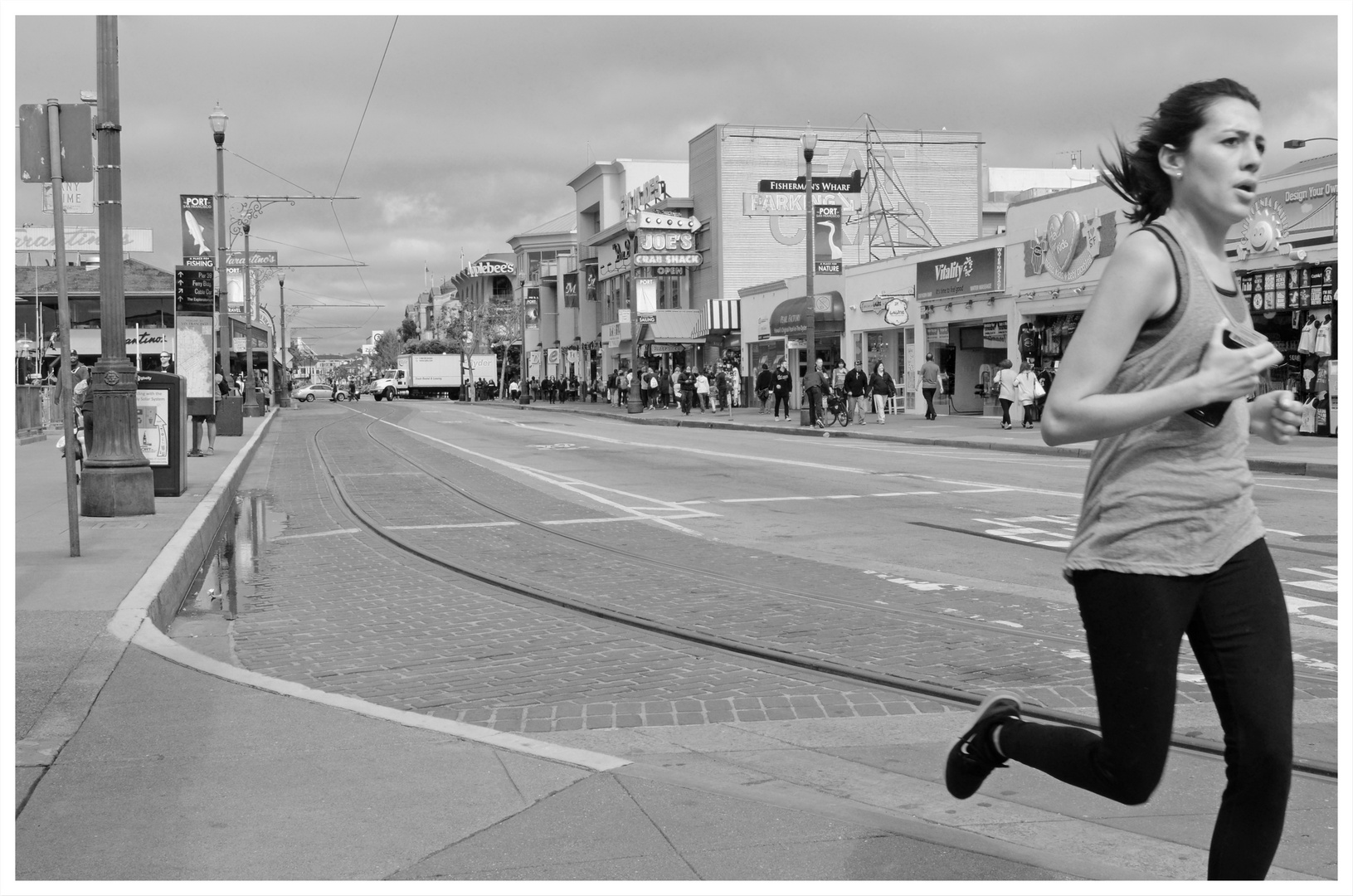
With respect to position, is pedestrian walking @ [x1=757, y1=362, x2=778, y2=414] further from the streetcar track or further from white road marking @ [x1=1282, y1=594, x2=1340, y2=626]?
white road marking @ [x1=1282, y1=594, x2=1340, y2=626]

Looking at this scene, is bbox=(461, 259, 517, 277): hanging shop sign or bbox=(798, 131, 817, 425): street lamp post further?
bbox=(461, 259, 517, 277): hanging shop sign

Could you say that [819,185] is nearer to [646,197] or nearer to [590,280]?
[646,197]

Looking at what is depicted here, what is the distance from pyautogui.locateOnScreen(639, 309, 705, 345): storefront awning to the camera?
192 ft

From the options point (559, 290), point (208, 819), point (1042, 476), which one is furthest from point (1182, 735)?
point (559, 290)

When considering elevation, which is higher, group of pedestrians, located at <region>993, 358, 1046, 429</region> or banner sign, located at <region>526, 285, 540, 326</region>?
banner sign, located at <region>526, 285, 540, 326</region>

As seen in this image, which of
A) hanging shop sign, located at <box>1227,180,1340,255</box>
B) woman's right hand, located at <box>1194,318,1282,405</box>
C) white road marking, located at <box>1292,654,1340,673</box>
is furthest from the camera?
hanging shop sign, located at <box>1227,180,1340,255</box>

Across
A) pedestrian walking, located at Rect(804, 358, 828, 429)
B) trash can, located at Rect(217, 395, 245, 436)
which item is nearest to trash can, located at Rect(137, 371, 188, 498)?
trash can, located at Rect(217, 395, 245, 436)

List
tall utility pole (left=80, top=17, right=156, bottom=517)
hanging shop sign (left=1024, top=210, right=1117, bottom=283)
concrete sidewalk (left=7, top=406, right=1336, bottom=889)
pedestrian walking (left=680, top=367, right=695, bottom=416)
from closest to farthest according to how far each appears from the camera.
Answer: concrete sidewalk (left=7, top=406, right=1336, bottom=889) < tall utility pole (left=80, top=17, right=156, bottom=517) < hanging shop sign (left=1024, top=210, right=1117, bottom=283) < pedestrian walking (left=680, top=367, right=695, bottom=416)

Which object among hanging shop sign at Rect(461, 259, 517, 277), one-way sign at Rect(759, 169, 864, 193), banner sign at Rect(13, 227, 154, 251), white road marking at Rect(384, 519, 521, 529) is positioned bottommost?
white road marking at Rect(384, 519, 521, 529)

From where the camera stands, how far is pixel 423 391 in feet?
299

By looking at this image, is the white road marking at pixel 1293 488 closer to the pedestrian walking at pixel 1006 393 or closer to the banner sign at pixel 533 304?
the pedestrian walking at pixel 1006 393

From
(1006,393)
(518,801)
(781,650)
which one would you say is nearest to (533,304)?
(1006,393)

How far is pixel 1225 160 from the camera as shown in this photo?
3020mm

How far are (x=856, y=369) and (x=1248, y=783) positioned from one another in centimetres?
3057
